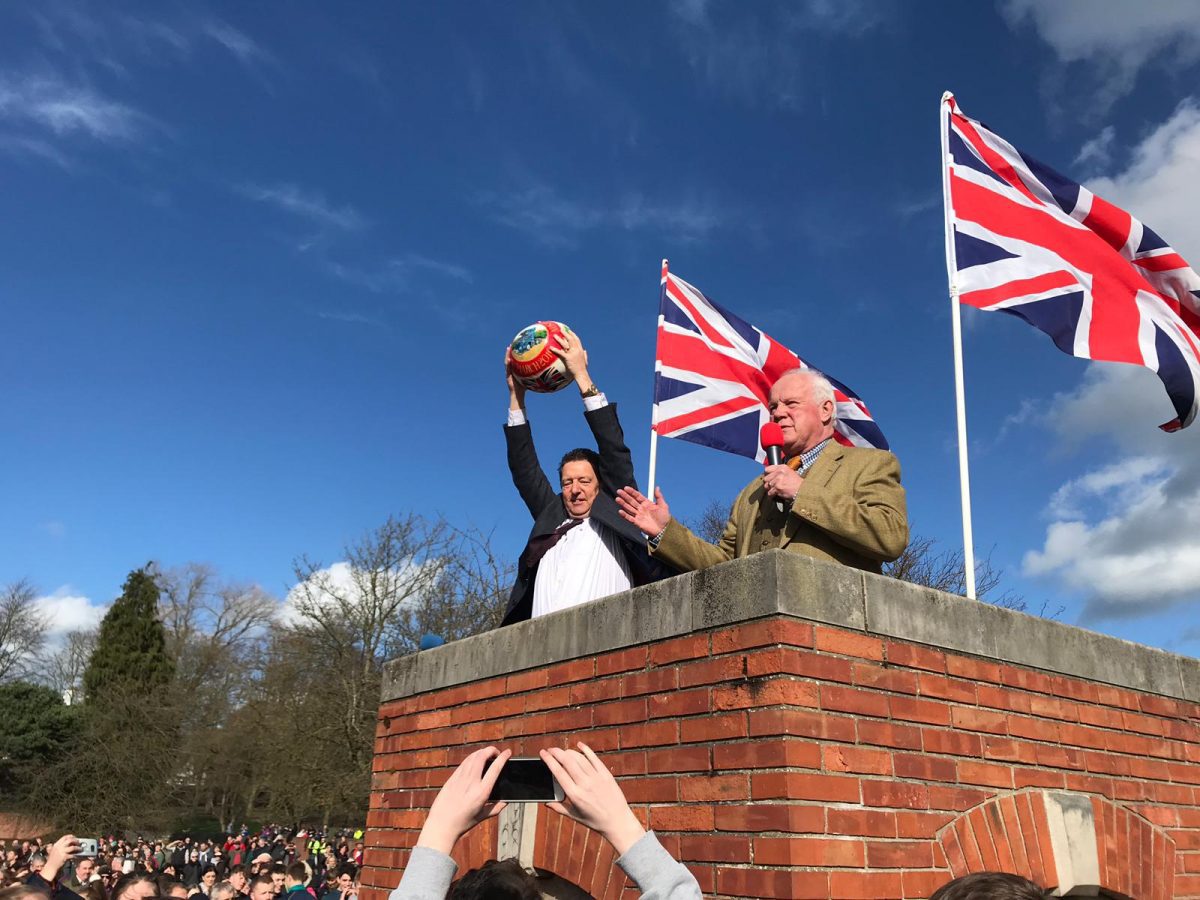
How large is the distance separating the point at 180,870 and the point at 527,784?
89.6ft

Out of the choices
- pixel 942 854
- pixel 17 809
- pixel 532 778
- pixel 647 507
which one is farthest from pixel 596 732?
pixel 17 809

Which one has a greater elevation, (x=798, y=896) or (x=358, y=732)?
(x=358, y=732)

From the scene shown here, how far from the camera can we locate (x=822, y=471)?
13.3 ft

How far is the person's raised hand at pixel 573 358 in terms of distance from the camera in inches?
205

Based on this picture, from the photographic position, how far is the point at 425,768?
4.80 m

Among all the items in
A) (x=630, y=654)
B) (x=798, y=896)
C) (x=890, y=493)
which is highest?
(x=890, y=493)

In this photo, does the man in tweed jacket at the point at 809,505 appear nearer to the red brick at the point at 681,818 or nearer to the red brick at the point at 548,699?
the red brick at the point at 548,699

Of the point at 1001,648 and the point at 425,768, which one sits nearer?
the point at 1001,648

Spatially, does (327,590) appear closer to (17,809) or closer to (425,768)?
(17,809)

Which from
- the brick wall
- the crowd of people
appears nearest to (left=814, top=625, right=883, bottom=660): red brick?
the brick wall

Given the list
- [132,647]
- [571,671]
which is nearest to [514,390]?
[571,671]

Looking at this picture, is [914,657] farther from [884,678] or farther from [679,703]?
[679,703]

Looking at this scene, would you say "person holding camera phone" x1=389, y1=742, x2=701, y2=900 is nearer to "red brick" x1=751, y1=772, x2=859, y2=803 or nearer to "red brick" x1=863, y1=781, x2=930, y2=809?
"red brick" x1=751, y1=772, x2=859, y2=803

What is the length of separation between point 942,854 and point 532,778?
2148 mm
